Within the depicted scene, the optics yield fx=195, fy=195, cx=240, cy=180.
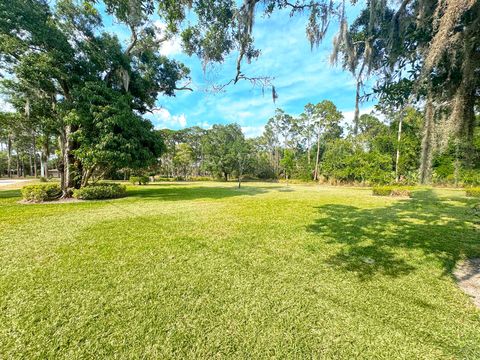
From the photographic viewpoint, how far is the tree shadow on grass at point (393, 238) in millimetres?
2994

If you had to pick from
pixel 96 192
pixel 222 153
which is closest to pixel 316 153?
pixel 222 153

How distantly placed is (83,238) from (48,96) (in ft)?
28.3

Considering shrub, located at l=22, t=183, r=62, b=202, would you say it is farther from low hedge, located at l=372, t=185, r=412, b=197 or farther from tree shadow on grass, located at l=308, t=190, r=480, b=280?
low hedge, located at l=372, t=185, r=412, b=197

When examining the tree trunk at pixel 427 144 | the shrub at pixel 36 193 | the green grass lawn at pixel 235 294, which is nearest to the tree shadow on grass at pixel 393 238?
the green grass lawn at pixel 235 294

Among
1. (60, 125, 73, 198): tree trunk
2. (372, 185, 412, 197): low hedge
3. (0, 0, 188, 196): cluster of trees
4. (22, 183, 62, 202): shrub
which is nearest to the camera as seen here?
(0, 0, 188, 196): cluster of trees

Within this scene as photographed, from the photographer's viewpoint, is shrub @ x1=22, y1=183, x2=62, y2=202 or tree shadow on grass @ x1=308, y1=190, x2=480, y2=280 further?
shrub @ x1=22, y1=183, x2=62, y2=202

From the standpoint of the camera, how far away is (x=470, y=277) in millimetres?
2650

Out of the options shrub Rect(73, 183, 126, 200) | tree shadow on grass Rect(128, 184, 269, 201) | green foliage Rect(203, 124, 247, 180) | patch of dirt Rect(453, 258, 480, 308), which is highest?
green foliage Rect(203, 124, 247, 180)

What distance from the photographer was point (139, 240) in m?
3.93

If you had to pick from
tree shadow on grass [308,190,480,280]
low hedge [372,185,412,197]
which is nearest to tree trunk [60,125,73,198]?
tree shadow on grass [308,190,480,280]

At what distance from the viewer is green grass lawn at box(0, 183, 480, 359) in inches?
62.7

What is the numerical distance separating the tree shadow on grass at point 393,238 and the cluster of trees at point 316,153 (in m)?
1.62

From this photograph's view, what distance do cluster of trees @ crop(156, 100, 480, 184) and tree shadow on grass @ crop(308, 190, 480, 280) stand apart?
1620 mm

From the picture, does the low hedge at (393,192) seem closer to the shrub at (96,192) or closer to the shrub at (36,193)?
the shrub at (96,192)
